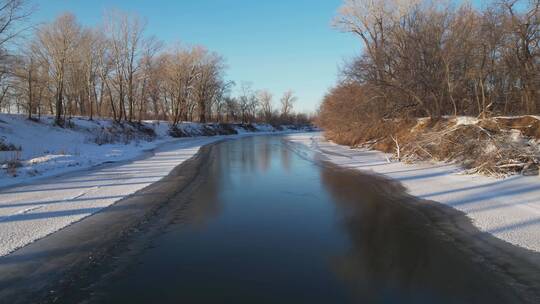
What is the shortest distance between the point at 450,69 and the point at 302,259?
77.2 feet

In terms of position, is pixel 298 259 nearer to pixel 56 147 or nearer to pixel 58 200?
pixel 58 200

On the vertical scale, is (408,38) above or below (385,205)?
above

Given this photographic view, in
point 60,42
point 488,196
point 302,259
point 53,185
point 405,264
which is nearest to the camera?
point 405,264

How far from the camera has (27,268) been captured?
5.84 m

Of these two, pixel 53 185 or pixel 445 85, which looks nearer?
pixel 53 185

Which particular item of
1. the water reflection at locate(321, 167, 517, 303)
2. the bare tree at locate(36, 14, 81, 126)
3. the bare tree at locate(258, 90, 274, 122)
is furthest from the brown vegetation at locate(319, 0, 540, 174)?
the bare tree at locate(258, 90, 274, 122)

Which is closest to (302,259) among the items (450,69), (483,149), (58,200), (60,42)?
(58,200)

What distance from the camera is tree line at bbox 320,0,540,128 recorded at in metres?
22.6

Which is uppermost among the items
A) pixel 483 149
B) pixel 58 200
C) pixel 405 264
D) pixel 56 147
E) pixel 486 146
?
pixel 486 146

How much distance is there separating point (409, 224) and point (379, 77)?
22.6 metres

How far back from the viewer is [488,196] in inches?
424

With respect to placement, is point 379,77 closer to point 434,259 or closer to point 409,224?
point 409,224

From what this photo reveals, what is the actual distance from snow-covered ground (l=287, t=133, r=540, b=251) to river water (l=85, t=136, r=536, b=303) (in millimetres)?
1216

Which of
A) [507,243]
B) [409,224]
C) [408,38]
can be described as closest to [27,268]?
[409,224]
